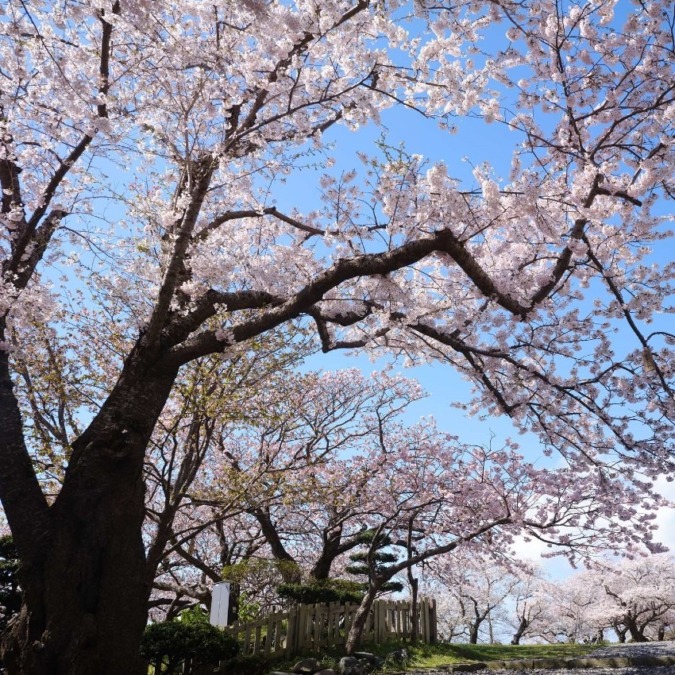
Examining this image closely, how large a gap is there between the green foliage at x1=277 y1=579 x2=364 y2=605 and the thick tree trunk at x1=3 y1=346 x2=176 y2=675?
691 cm

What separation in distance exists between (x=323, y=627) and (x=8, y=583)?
599cm

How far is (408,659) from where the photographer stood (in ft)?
38.3

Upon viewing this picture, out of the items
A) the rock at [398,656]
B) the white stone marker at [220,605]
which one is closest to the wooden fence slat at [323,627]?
the white stone marker at [220,605]

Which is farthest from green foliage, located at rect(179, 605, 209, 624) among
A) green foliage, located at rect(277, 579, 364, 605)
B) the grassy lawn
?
the grassy lawn

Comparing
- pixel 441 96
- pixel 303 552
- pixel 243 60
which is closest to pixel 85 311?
pixel 243 60

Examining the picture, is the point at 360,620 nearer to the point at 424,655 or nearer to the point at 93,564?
the point at 424,655

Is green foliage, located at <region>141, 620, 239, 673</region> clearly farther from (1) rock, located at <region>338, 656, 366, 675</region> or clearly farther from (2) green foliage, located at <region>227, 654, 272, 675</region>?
(1) rock, located at <region>338, 656, 366, 675</region>

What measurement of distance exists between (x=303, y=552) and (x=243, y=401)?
10159mm

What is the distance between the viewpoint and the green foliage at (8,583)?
8.58 meters

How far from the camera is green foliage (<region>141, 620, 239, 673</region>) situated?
745 cm

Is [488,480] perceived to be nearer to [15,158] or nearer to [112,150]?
[112,150]

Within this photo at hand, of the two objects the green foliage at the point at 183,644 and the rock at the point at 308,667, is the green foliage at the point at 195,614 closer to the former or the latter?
the rock at the point at 308,667

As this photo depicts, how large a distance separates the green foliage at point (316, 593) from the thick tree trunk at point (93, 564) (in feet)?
22.7

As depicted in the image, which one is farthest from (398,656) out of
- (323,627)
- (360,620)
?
(360,620)
